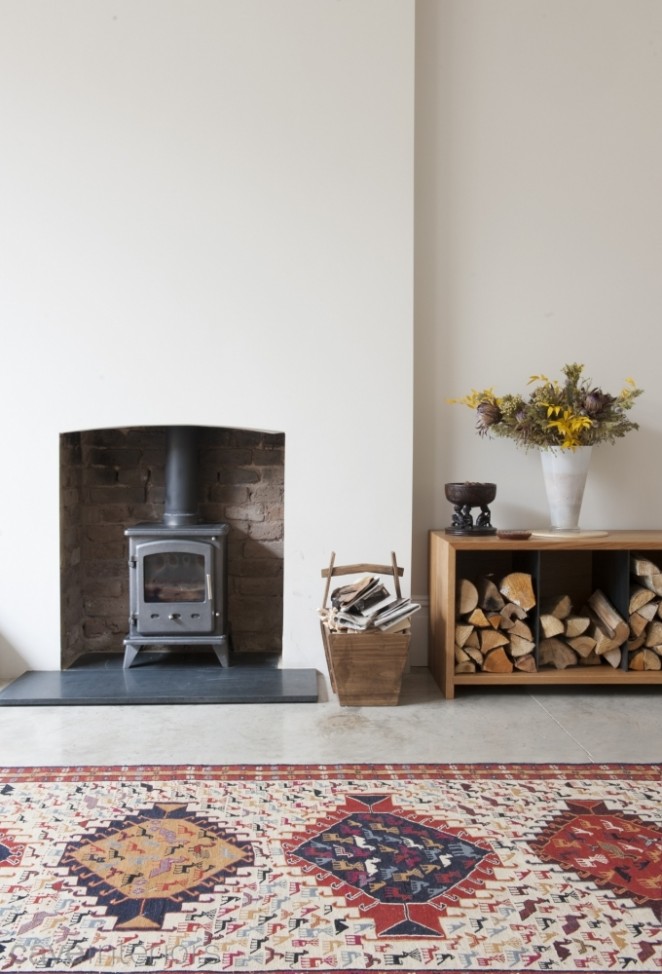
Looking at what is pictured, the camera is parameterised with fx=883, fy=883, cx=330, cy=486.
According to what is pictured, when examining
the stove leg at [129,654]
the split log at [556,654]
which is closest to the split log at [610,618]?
the split log at [556,654]

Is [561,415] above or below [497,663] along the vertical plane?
above

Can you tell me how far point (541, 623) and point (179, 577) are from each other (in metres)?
1.47

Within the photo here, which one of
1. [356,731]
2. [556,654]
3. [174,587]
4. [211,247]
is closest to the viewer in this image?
[356,731]

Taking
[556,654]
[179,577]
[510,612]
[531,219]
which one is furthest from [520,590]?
[531,219]

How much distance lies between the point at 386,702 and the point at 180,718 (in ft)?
2.42

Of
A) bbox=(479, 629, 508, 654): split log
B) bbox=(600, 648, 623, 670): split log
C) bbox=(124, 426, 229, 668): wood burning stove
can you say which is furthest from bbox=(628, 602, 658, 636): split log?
bbox=(124, 426, 229, 668): wood burning stove

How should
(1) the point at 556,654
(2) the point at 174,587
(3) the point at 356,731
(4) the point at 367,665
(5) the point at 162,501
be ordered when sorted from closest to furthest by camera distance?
(3) the point at 356,731 → (4) the point at 367,665 → (1) the point at 556,654 → (2) the point at 174,587 → (5) the point at 162,501

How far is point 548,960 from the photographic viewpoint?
163cm

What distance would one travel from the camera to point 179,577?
3656 mm

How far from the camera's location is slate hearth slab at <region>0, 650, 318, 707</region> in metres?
3.22

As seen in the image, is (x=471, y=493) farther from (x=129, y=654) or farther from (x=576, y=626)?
(x=129, y=654)

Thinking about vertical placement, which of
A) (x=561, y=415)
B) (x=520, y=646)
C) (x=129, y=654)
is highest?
(x=561, y=415)

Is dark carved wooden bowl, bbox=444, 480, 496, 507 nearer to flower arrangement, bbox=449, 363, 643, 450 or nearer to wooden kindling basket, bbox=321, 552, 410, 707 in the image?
flower arrangement, bbox=449, 363, 643, 450

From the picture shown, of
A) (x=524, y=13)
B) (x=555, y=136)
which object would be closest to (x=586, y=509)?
(x=555, y=136)
